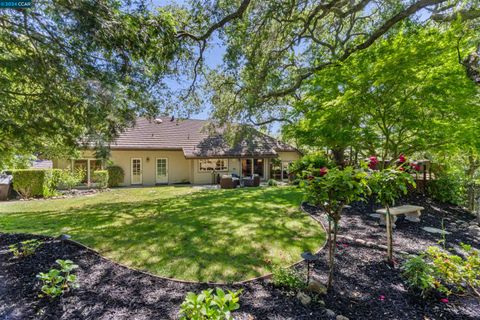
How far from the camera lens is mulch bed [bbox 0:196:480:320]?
282 cm

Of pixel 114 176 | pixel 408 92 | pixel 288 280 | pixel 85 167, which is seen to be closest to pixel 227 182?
pixel 114 176

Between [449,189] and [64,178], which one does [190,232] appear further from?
[449,189]

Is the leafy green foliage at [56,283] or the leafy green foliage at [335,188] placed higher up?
the leafy green foliage at [335,188]

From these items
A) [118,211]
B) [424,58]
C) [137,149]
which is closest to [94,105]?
[118,211]

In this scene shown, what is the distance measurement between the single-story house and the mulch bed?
41.8 feet

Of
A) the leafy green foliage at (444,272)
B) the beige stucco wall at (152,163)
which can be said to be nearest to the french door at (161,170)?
the beige stucco wall at (152,163)

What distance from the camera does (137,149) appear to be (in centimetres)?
1639

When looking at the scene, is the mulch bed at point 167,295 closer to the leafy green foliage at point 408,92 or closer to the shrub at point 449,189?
the leafy green foliage at point 408,92

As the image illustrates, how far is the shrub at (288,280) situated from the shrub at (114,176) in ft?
49.8

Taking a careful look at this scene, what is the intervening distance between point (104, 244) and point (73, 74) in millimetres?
3549

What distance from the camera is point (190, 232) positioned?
5.83m

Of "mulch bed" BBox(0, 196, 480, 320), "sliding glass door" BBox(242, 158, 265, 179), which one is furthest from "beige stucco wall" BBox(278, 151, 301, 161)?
"mulch bed" BBox(0, 196, 480, 320)

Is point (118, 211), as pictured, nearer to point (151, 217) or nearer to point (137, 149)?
point (151, 217)

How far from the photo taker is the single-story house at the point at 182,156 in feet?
54.1
